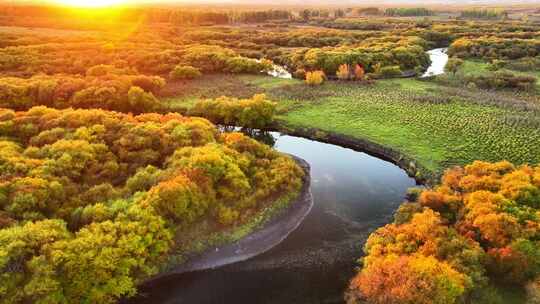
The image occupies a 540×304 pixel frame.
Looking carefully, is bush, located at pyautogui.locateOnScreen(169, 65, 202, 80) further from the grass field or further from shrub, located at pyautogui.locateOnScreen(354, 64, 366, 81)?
shrub, located at pyautogui.locateOnScreen(354, 64, 366, 81)

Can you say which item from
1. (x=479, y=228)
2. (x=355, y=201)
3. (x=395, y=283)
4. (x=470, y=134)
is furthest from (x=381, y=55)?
(x=395, y=283)

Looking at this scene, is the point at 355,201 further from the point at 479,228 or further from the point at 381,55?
the point at 381,55

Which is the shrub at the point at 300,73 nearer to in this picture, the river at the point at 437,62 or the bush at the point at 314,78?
the bush at the point at 314,78

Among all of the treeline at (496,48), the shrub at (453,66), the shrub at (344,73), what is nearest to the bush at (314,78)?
the shrub at (344,73)

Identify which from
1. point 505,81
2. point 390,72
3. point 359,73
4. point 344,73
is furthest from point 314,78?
point 505,81

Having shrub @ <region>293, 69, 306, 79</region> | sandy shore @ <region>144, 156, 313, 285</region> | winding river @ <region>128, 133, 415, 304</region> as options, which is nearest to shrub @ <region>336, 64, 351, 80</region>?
shrub @ <region>293, 69, 306, 79</region>
